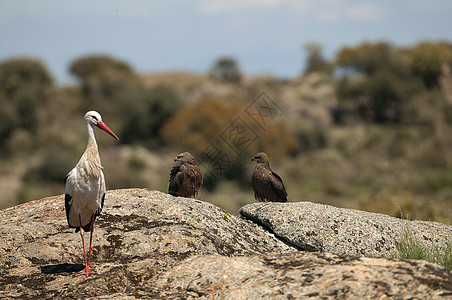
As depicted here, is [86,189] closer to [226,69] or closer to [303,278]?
[303,278]

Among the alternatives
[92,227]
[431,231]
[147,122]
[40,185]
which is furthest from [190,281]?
[147,122]

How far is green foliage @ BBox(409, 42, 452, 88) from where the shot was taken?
45562 mm

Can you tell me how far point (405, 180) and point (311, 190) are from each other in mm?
5004

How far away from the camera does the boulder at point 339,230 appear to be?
7.29m

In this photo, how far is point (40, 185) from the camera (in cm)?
2662

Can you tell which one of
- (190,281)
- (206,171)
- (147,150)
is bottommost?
(190,281)

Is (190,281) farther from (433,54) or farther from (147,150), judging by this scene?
(433,54)

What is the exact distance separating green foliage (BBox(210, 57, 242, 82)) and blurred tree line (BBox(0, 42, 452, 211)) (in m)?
9.74

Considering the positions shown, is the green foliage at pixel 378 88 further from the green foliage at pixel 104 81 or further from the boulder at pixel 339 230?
the boulder at pixel 339 230

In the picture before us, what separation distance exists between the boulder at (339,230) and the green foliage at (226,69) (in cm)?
4929

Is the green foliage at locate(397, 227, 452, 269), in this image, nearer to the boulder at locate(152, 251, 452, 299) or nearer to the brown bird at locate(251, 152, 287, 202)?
the boulder at locate(152, 251, 452, 299)

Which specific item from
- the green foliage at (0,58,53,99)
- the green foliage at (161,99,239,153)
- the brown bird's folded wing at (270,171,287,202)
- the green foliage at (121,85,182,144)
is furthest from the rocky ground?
the green foliage at (0,58,53,99)

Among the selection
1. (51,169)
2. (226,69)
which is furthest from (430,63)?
(51,169)

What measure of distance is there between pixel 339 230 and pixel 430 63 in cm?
4260
